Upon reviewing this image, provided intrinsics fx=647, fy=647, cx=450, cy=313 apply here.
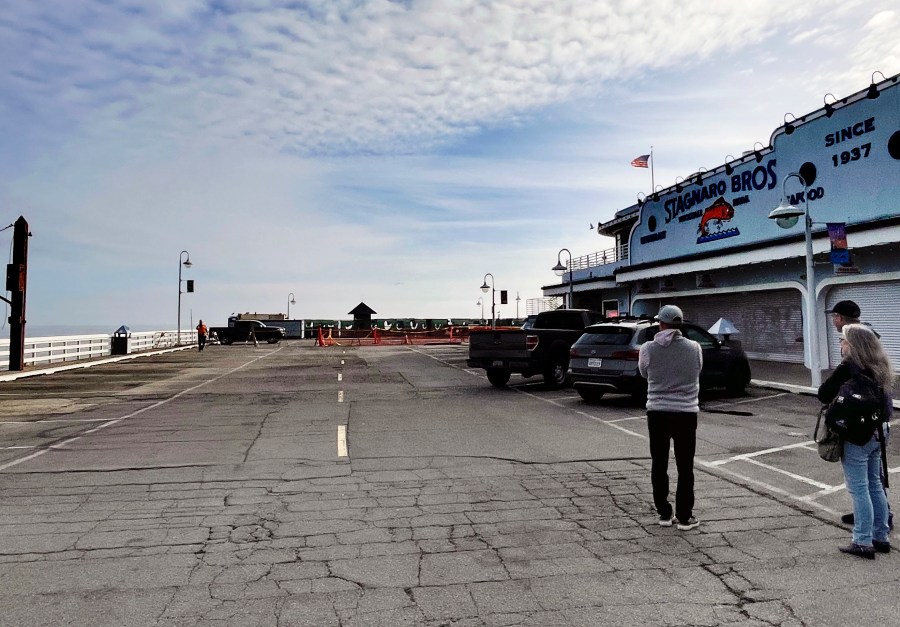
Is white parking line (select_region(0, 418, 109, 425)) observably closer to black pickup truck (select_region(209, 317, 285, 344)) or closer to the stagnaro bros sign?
the stagnaro bros sign

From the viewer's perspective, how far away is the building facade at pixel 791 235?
16.6 m

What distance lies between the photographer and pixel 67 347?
29.4m

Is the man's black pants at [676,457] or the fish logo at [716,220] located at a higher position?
the fish logo at [716,220]

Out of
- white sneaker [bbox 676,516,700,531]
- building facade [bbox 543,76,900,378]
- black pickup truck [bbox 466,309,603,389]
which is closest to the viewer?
white sneaker [bbox 676,516,700,531]

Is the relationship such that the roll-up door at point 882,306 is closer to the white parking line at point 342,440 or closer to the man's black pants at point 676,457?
the white parking line at point 342,440

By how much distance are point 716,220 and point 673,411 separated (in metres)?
21.3

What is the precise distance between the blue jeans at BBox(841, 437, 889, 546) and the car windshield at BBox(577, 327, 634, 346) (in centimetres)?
793

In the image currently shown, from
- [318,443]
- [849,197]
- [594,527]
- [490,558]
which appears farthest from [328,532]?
[849,197]

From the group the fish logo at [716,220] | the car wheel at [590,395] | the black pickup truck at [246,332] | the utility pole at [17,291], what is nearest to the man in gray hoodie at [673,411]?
the car wheel at [590,395]

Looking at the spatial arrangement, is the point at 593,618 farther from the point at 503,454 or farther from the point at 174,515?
the point at 503,454

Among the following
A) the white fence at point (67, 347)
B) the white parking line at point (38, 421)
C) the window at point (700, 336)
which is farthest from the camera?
the white fence at point (67, 347)

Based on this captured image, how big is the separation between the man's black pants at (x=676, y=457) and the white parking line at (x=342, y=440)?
4212 millimetres

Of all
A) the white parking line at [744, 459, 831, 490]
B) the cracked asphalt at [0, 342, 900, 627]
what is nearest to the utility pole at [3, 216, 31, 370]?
the cracked asphalt at [0, 342, 900, 627]

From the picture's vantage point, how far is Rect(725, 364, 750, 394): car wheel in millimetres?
14141
